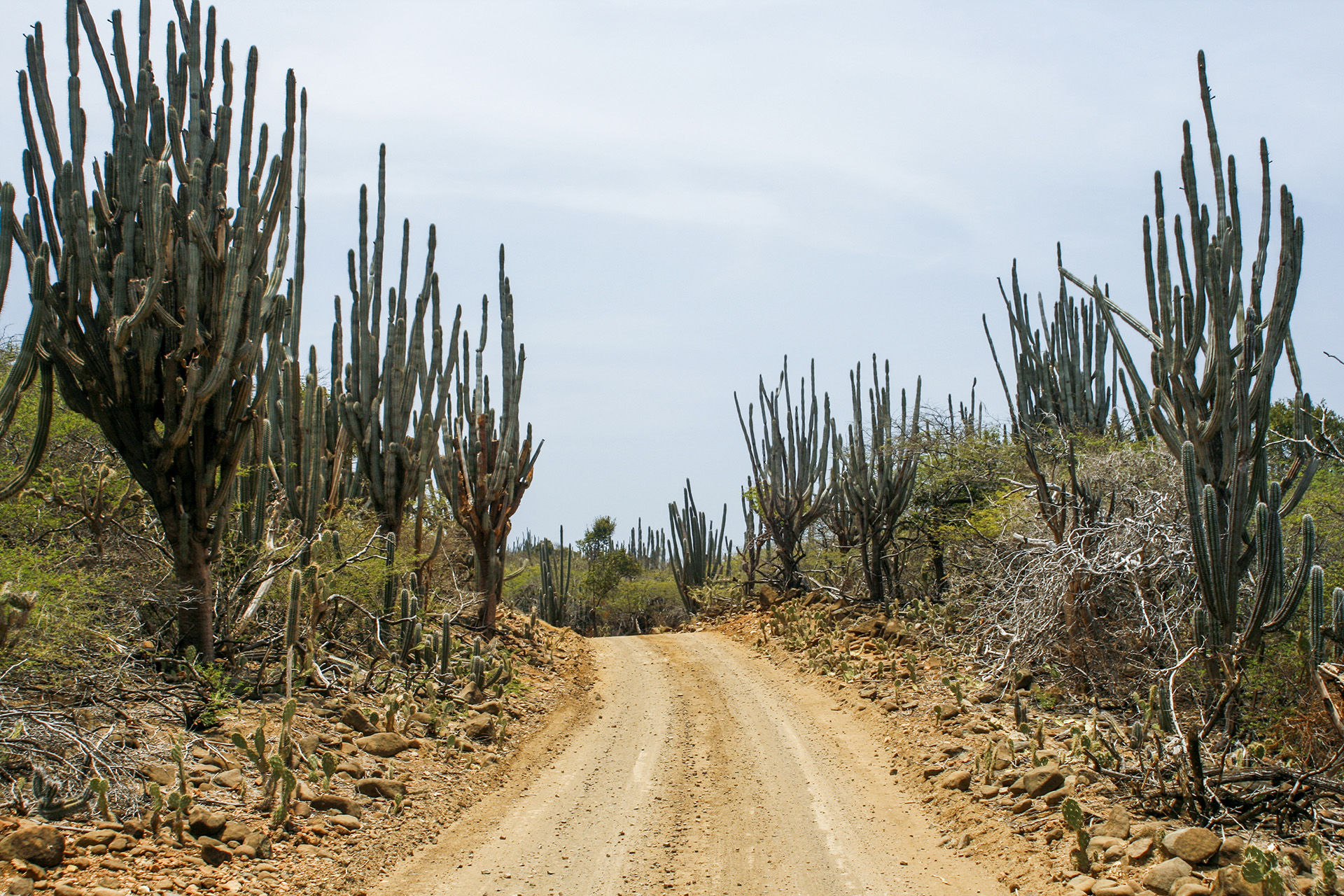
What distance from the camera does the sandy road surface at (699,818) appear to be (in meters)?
4.99

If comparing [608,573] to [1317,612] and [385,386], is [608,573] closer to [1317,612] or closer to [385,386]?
[385,386]

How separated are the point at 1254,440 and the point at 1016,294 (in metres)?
8.52

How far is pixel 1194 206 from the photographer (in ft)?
22.4

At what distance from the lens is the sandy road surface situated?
499cm

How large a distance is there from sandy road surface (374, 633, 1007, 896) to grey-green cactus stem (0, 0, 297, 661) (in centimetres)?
310

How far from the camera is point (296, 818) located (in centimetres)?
536

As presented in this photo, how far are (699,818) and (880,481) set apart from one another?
10.3 m

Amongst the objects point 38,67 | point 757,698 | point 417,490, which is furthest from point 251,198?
point 757,698

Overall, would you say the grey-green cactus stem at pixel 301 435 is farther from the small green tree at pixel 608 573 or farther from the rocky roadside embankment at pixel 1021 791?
the small green tree at pixel 608 573

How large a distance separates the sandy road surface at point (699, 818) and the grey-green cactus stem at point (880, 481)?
240 inches

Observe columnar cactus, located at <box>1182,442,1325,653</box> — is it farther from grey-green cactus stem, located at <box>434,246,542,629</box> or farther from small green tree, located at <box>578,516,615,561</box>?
small green tree, located at <box>578,516,615,561</box>

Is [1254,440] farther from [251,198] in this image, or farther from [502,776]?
[251,198]

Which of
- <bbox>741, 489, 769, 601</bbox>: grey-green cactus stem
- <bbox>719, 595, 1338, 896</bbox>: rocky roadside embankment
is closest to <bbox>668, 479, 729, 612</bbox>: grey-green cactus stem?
<bbox>741, 489, 769, 601</bbox>: grey-green cactus stem

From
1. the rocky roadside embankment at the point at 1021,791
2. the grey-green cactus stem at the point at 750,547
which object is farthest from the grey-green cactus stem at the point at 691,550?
the rocky roadside embankment at the point at 1021,791
